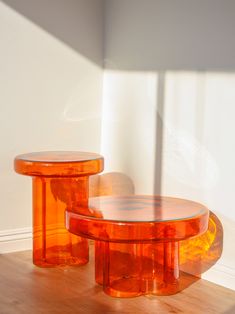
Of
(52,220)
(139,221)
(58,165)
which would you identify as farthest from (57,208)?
(139,221)

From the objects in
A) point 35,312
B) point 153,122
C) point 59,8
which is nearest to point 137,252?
point 35,312

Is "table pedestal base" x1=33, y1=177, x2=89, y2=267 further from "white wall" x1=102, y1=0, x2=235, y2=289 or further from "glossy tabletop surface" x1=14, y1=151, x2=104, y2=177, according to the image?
"white wall" x1=102, y1=0, x2=235, y2=289

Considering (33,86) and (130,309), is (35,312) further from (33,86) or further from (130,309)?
(33,86)

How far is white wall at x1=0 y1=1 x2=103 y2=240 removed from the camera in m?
3.09

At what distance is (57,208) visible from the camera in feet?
9.78

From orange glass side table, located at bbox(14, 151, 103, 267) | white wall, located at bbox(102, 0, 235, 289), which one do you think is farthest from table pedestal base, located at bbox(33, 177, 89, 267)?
white wall, located at bbox(102, 0, 235, 289)

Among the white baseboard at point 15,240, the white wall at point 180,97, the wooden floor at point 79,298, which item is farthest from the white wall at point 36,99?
the wooden floor at point 79,298

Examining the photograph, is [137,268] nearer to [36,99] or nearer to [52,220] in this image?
[52,220]

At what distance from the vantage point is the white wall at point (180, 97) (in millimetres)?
2664

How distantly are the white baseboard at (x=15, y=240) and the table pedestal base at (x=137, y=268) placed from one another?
0.71 metres

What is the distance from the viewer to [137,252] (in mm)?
2584

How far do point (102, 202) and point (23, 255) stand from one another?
2.07 feet

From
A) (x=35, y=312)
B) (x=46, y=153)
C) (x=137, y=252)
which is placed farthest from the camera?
(x=46, y=153)

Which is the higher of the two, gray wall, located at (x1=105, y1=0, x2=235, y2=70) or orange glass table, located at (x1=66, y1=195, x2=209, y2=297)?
gray wall, located at (x1=105, y1=0, x2=235, y2=70)
